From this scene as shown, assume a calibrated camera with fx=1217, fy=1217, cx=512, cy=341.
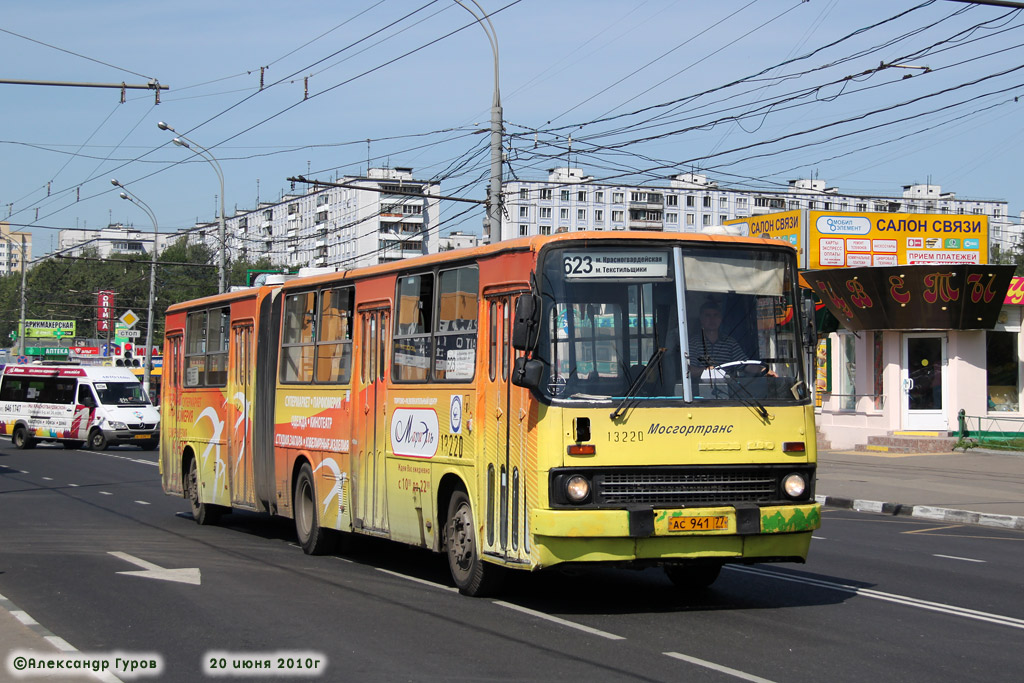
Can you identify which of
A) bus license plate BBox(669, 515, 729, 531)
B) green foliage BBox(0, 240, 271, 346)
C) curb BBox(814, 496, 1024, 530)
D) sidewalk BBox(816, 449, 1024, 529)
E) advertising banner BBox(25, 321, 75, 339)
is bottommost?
curb BBox(814, 496, 1024, 530)

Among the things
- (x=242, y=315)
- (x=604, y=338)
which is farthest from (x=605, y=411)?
(x=242, y=315)

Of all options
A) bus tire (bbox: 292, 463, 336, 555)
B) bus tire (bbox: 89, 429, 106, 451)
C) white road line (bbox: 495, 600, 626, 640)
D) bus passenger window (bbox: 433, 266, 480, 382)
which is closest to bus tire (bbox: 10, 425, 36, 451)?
bus tire (bbox: 89, 429, 106, 451)

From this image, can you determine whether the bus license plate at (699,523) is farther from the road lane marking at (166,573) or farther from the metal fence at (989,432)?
the metal fence at (989,432)

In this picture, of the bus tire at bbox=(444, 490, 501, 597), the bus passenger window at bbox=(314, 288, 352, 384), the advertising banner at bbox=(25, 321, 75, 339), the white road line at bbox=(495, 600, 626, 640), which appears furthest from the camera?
the advertising banner at bbox=(25, 321, 75, 339)

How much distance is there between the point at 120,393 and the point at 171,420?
22.2 meters

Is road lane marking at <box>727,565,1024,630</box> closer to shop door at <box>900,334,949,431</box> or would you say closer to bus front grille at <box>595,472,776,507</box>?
bus front grille at <box>595,472,776,507</box>

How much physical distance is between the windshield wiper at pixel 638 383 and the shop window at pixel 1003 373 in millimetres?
26592

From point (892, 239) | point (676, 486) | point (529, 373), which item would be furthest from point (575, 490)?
point (892, 239)

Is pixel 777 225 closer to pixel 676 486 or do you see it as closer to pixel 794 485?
pixel 794 485

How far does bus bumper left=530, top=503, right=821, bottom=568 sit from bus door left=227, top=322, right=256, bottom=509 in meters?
7.34

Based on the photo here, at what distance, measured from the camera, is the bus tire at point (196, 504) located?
16859 millimetres

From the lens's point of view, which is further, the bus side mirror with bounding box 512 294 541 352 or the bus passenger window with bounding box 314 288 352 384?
the bus passenger window with bounding box 314 288 352 384

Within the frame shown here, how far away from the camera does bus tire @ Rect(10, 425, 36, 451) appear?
40.0 meters

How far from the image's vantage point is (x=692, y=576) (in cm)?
1056
